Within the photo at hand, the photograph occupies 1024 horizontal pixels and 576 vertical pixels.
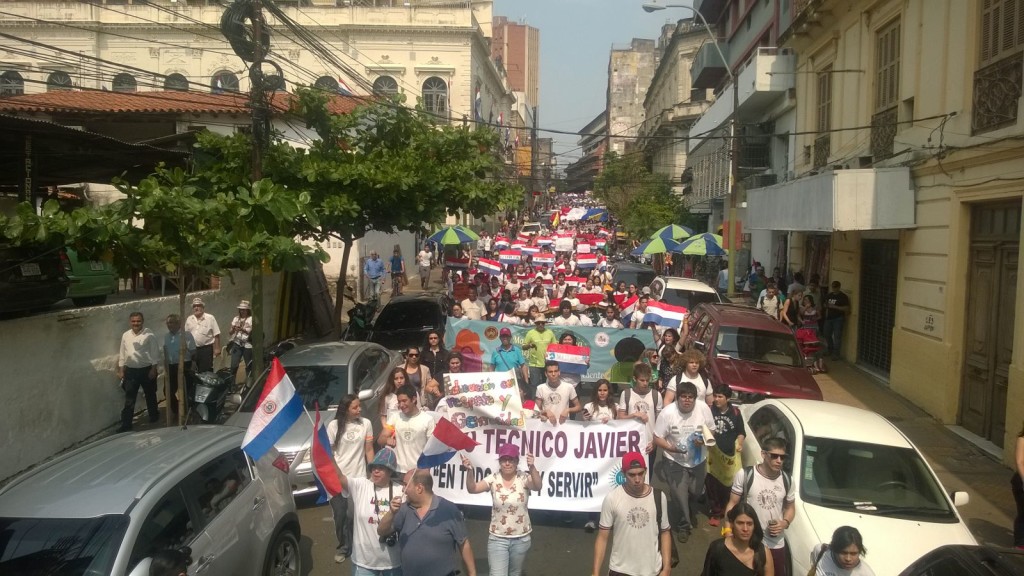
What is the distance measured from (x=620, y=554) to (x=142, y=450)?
3.46 m

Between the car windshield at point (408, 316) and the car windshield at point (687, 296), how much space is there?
16.7ft

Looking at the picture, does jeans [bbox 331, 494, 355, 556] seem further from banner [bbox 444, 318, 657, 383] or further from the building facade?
the building facade

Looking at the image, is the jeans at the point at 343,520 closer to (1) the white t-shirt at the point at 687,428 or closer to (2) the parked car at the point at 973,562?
(1) the white t-shirt at the point at 687,428

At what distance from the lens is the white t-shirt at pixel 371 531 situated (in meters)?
5.91

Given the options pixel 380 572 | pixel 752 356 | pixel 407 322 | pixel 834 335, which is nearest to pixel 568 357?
pixel 752 356

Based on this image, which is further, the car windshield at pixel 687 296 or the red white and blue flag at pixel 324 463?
the car windshield at pixel 687 296

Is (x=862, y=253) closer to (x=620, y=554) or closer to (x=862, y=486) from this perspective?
(x=862, y=486)

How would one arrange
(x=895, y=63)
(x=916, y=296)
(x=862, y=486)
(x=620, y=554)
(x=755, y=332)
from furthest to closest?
(x=895, y=63)
(x=916, y=296)
(x=755, y=332)
(x=862, y=486)
(x=620, y=554)

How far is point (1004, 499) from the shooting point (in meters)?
9.45

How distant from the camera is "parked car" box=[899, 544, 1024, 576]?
3.81 metres

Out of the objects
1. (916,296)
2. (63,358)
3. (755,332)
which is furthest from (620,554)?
(916,296)

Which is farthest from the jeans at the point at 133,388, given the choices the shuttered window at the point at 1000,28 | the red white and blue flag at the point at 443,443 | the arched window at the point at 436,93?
the arched window at the point at 436,93

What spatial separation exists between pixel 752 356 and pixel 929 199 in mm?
4197

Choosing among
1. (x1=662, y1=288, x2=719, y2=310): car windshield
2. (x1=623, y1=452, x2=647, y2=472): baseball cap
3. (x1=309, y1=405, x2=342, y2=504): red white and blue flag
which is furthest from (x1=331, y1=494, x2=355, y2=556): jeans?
(x1=662, y1=288, x2=719, y2=310): car windshield
